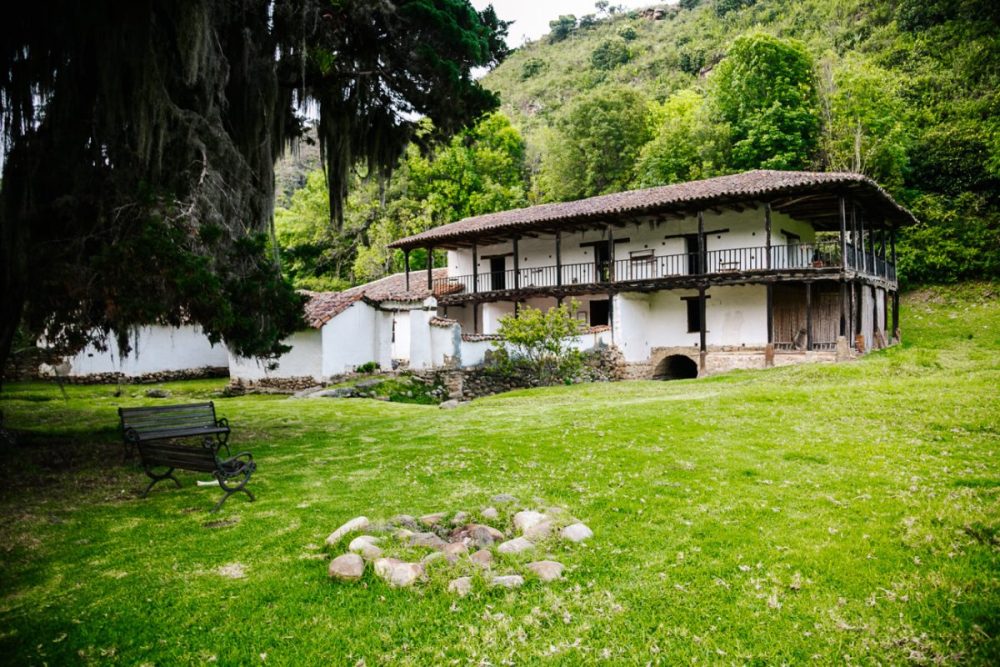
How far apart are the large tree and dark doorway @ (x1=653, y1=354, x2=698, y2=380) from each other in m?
18.3

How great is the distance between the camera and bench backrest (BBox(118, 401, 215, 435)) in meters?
8.81

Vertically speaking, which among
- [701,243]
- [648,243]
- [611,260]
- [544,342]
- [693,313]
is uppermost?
[648,243]

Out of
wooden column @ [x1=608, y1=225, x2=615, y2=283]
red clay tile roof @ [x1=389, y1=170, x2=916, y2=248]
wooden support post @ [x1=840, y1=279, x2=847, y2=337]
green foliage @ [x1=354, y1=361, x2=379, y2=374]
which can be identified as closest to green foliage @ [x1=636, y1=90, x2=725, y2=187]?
red clay tile roof @ [x1=389, y1=170, x2=916, y2=248]

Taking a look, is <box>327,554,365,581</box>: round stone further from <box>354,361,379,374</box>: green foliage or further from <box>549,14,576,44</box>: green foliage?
<box>549,14,576,44</box>: green foliage

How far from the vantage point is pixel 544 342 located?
19.4 m

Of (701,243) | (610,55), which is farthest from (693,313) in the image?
(610,55)

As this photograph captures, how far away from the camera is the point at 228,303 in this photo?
317 inches

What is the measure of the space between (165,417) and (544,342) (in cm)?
1218

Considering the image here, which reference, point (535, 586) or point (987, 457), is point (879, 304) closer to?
point (987, 457)

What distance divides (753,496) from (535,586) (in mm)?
2766

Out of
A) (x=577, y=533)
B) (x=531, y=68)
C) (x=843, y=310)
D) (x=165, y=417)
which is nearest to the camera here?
(x=577, y=533)

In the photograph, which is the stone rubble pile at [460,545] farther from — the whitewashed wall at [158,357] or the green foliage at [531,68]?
the green foliage at [531,68]

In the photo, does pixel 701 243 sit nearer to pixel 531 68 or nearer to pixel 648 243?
pixel 648 243

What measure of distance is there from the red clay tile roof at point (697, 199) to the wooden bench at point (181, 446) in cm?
1689
